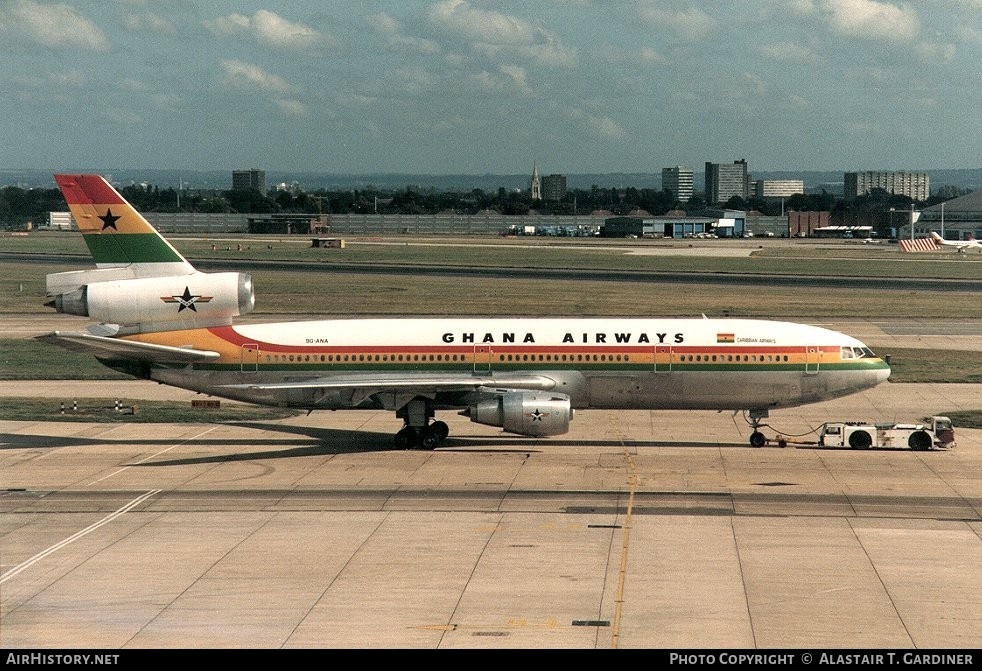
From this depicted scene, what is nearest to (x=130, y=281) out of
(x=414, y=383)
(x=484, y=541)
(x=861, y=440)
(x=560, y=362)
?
(x=414, y=383)

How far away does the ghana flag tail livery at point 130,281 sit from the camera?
1770 inches

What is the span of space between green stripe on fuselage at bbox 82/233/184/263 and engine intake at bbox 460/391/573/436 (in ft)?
43.4

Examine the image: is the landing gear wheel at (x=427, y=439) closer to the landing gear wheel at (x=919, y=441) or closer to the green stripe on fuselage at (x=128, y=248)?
the green stripe on fuselage at (x=128, y=248)

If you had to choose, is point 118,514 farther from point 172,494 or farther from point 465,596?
point 465,596

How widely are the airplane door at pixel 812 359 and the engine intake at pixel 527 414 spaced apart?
9561mm

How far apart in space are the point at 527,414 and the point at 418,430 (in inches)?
187

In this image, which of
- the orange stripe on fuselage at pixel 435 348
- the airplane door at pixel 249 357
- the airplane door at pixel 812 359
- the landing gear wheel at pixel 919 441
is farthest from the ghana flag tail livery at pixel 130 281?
the landing gear wheel at pixel 919 441

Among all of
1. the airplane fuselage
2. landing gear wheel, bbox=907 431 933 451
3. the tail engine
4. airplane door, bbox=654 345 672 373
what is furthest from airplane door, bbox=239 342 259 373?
landing gear wheel, bbox=907 431 933 451

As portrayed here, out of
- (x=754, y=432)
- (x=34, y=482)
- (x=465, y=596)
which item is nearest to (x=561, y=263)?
(x=754, y=432)

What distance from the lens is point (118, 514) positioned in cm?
3556

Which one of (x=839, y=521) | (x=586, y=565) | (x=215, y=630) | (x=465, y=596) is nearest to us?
(x=215, y=630)

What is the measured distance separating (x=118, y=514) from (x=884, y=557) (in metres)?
21.1

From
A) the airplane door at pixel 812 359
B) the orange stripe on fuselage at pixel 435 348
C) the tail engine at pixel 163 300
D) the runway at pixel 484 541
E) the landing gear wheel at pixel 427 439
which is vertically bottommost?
the runway at pixel 484 541

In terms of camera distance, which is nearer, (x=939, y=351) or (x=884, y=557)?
(x=884, y=557)
